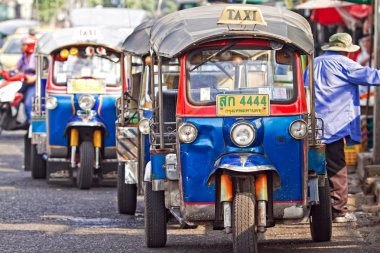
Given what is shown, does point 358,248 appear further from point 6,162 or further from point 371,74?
point 6,162

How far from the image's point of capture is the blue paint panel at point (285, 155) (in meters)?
9.62

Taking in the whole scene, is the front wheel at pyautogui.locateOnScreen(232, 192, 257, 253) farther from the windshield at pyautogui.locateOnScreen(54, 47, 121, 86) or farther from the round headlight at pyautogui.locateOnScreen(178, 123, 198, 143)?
the windshield at pyautogui.locateOnScreen(54, 47, 121, 86)

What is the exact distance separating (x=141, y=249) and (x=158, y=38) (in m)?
1.85

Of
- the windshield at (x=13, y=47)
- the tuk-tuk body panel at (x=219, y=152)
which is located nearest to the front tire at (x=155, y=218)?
the tuk-tuk body panel at (x=219, y=152)

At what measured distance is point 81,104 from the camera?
51.8 ft

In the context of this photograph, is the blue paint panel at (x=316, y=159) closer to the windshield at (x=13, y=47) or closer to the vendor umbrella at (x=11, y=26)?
the windshield at (x=13, y=47)

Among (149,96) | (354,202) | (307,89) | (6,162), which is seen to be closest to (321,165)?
(307,89)

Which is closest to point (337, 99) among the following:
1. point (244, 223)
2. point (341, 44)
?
point (341, 44)

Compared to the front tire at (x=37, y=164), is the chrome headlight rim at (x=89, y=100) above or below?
above

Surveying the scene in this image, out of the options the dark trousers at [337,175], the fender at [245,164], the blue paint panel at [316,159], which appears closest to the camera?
the fender at [245,164]

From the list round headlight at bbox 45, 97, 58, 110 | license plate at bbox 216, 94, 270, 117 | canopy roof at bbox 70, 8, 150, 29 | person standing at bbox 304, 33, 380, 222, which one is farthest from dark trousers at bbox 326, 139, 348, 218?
canopy roof at bbox 70, 8, 150, 29

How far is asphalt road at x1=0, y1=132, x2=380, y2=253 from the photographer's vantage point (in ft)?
34.7

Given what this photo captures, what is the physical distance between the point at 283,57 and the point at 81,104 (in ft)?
20.4

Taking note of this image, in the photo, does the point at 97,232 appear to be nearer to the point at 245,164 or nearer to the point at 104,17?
the point at 245,164
